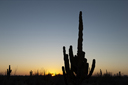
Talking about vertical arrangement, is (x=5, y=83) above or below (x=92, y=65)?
below

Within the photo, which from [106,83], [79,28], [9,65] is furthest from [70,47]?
[9,65]

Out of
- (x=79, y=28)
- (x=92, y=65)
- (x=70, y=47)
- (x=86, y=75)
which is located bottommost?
(x=86, y=75)

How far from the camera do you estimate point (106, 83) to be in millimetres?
14852

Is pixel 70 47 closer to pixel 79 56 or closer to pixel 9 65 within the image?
pixel 79 56

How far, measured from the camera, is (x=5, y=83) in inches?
483

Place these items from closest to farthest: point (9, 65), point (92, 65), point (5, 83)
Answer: point (92, 65) → point (5, 83) → point (9, 65)

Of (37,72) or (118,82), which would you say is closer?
(118,82)

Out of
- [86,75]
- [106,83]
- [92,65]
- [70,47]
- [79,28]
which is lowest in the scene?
[106,83]

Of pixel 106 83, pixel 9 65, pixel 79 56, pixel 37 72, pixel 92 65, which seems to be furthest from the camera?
pixel 9 65

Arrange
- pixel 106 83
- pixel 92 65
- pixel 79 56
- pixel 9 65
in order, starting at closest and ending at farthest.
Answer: pixel 79 56 → pixel 92 65 → pixel 106 83 → pixel 9 65

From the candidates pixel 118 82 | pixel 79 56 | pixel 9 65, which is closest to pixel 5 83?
pixel 79 56

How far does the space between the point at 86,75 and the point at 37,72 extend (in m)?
12.2

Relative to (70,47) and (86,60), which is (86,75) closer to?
(86,60)

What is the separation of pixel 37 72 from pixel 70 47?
12.3m
